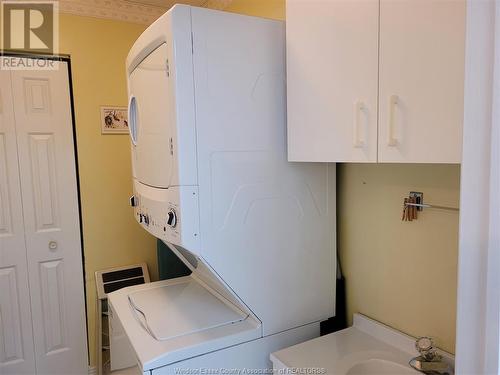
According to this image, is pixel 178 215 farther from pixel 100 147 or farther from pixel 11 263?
pixel 11 263

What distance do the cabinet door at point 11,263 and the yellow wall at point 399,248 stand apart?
2169mm

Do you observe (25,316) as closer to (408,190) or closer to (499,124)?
(408,190)

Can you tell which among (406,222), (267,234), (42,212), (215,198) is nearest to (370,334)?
(406,222)

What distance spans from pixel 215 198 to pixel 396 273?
82 cm

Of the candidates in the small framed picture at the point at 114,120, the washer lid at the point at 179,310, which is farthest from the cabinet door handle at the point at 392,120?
the small framed picture at the point at 114,120

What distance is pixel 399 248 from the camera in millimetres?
1476

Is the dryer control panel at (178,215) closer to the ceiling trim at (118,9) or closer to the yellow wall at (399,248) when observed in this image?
the yellow wall at (399,248)

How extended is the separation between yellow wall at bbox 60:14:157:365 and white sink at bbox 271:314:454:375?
182cm

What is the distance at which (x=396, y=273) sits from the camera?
1.50 m

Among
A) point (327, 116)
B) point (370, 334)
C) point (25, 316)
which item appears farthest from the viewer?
point (25, 316)

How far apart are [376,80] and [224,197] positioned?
666mm

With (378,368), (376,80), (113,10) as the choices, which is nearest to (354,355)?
(378,368)

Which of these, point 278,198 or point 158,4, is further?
point 158,4

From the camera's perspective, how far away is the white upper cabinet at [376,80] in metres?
0.91
